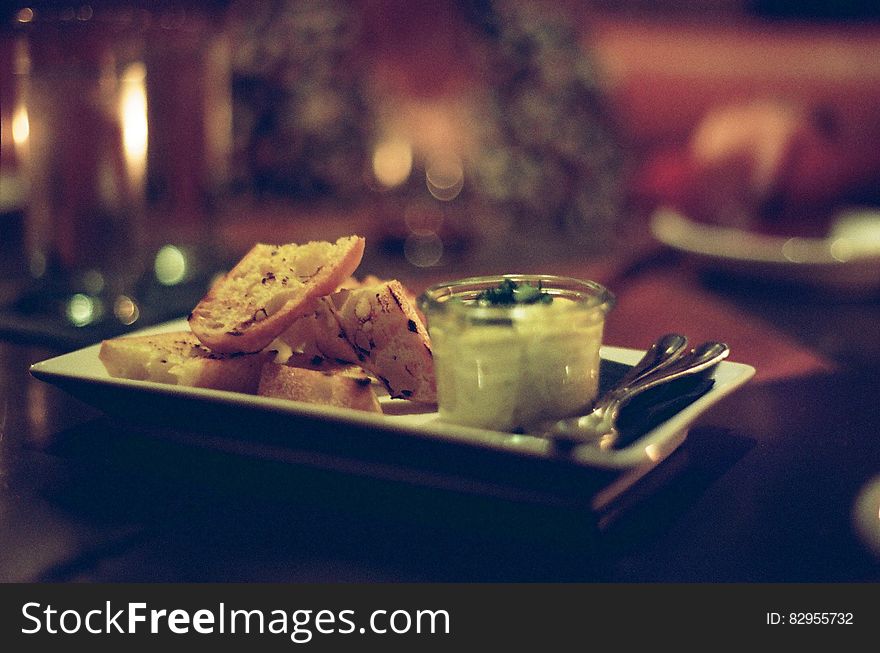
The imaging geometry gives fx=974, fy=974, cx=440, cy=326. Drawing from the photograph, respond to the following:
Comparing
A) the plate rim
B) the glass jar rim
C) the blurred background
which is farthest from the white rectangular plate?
the blurred background

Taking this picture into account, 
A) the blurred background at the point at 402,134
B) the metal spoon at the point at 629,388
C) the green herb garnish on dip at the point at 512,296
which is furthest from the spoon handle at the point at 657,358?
the blurred background at the point at 402,134

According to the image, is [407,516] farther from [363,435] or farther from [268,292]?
[268,292]

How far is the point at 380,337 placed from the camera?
3.02 ft

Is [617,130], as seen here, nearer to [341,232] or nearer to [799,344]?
[341,232]

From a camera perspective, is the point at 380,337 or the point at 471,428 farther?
the point at 380,337

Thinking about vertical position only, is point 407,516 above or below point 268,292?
below

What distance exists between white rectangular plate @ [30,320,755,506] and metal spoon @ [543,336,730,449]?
0.01 meters

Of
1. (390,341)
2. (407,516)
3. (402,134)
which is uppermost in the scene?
(402,134)

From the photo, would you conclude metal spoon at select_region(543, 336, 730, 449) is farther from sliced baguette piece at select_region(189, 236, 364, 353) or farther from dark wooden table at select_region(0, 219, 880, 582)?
sliced baguette piece at select_region(189, 236, 364, 353)

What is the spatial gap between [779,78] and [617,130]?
2.47 feet

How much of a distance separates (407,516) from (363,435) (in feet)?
0.23

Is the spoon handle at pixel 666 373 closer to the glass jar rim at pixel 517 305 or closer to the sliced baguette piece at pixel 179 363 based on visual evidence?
the glass jar rim at pixel 517 305

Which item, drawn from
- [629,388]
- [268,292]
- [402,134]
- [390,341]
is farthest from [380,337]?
[402,134]

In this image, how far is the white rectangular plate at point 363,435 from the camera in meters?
0.69
